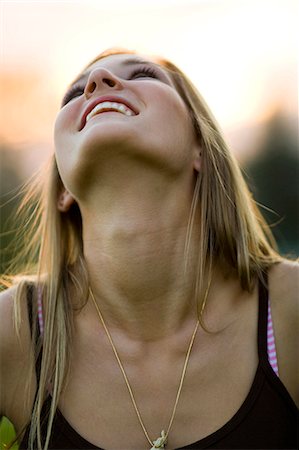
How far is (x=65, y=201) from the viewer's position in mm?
2609

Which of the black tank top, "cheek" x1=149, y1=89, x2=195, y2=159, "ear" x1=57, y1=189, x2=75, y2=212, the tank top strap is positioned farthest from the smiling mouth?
the black tank top

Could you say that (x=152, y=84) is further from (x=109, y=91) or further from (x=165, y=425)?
(x=165, y=425)

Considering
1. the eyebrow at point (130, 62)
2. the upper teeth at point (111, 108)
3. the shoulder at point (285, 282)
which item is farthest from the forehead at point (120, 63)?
the shoulder at point (285, 282)

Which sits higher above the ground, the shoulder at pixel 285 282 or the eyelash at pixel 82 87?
the eyelash at pixel 82 87

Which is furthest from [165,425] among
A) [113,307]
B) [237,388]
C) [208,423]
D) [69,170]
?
[69,170]

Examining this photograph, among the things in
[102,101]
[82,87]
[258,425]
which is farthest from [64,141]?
[258,425]

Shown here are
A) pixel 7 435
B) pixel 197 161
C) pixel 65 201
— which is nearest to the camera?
pixel 7 435

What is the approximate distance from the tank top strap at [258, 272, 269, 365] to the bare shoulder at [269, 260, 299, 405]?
0.02 m

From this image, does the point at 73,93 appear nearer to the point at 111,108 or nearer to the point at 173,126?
the point at 111,108

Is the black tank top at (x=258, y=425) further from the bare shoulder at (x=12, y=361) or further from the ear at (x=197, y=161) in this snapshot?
the ear at (x=197, y=161)

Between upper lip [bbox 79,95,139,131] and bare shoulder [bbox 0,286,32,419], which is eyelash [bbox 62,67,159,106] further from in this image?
bare shoulder [bbox 0,286,32,419]

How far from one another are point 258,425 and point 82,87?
150 centimetres

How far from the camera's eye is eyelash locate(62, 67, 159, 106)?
8.13 ft

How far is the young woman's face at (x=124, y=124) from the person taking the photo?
2.16 m
